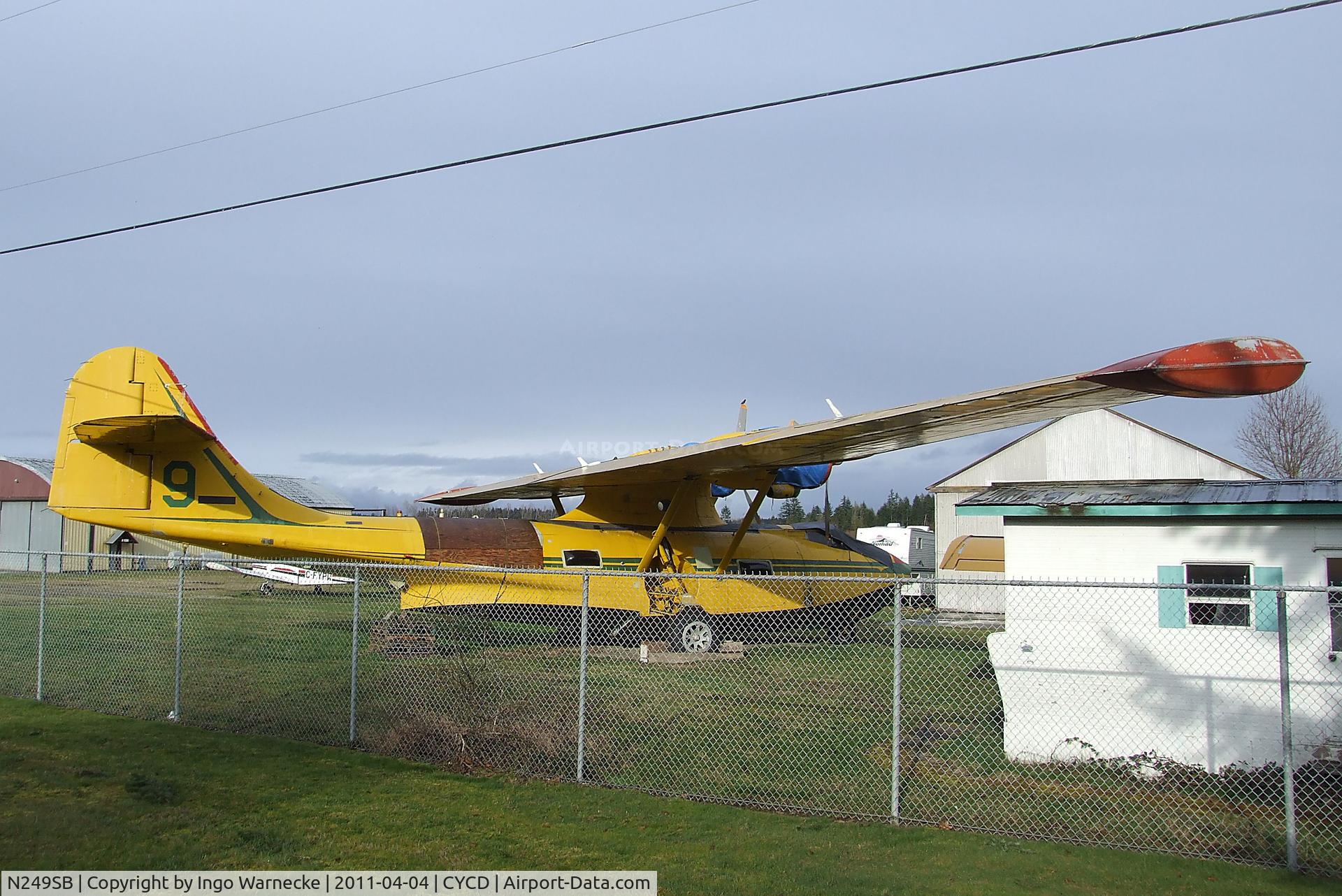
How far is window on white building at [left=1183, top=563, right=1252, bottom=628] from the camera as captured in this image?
8125 mm

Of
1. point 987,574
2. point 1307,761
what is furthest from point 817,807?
point 987,574

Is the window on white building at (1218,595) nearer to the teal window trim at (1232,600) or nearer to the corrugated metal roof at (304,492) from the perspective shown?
the teal window trim at (1232,600)

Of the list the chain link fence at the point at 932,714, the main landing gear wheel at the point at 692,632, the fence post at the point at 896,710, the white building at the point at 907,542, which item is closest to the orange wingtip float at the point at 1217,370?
the chain link fence at the point at 932,714

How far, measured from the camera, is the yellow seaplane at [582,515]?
13.5 metres

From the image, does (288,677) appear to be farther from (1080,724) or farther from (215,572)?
(215,572)

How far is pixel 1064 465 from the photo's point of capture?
1187 inches

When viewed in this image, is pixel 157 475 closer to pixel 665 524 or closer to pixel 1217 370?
pixel 665 524

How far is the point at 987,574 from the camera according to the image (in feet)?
97.0

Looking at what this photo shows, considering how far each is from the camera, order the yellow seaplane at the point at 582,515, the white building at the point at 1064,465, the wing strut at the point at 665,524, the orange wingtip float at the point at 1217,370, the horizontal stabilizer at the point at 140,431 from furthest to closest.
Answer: the white building at the point at 1064,465
the wing strut at the point at 665,524
the yellow seaplane at the point at 582,515
the horizontal stabilizer at the point at 140,431
the orange wingtip float at the point at 1217,370

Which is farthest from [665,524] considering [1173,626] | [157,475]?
[1173,626]

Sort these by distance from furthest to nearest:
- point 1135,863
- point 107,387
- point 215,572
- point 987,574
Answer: point 215,572 < point 987,574 < point 107,387 < point 1135,863

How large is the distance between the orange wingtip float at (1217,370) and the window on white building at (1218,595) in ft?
6.85

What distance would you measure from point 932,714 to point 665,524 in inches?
269

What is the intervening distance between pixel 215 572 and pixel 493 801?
3995cm
